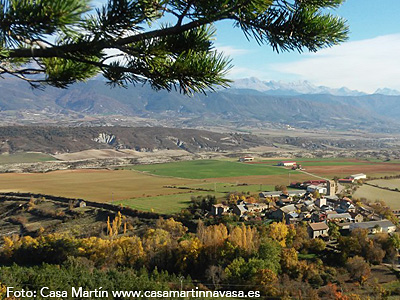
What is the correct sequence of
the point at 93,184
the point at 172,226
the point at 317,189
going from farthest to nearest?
the point at 93,184, the point at 317,189, the point at 172,226

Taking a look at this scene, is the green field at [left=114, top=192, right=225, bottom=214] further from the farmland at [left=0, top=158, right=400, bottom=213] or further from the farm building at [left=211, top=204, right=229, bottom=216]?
the farm building at [left=211, top=204, right=229, bottom=216]

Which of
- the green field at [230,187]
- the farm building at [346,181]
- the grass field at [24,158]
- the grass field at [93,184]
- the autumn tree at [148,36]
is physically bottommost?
the grass field at [24,158]

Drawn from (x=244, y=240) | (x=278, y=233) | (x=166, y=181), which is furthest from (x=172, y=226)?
(x=166, y=181)

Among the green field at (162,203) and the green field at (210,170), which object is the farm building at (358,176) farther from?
the green field at (162,203)

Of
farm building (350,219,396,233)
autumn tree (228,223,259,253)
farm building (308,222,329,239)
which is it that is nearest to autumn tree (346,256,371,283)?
autumn tree (228,223,259,253)

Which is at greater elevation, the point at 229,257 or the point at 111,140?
the point at 111,140

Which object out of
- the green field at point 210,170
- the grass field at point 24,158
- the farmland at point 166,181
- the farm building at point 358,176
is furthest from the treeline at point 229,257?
the grass field at point 24,158

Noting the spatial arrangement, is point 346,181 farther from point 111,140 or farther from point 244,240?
point 111,140
